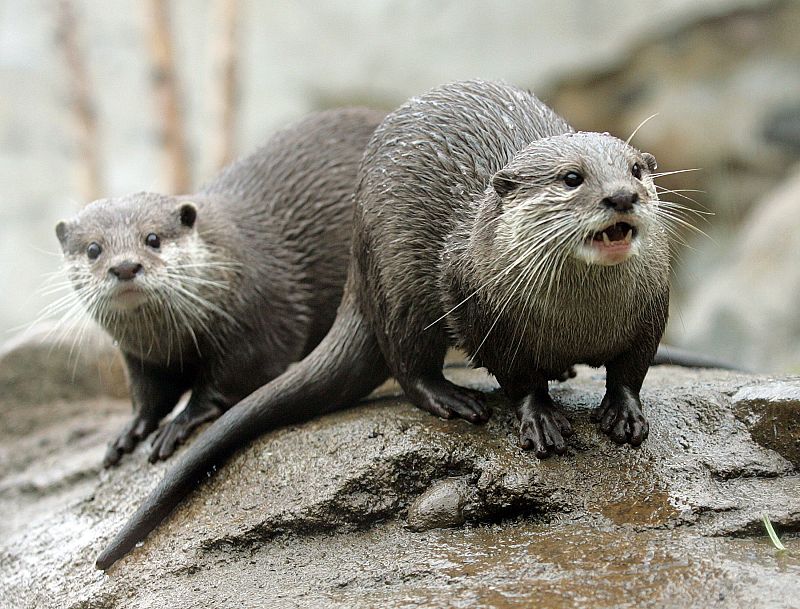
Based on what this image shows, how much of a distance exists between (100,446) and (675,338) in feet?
13.0

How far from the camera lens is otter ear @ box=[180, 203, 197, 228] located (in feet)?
10.4

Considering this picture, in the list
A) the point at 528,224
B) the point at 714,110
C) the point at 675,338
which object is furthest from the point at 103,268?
the point at 714,110

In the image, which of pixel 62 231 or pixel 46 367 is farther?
pixel 46 367

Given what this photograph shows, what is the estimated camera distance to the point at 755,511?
222 cm

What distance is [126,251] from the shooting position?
10.0ft

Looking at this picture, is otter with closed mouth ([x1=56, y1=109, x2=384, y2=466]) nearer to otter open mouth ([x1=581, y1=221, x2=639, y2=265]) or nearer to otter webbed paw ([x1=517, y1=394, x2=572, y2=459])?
otter webbed paw ([x1=517, y1=394, x2=572, y2=459])

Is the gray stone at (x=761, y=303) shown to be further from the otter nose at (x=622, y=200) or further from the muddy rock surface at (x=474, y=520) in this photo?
the otter nose at (x=622, y=200)

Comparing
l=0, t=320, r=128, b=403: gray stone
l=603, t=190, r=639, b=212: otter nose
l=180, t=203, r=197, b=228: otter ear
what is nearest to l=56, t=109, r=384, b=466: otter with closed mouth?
l=180, t=203, r=197, b=228: otter ear

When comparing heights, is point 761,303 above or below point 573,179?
below

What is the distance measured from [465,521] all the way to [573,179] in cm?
85

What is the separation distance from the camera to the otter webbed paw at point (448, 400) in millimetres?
2596

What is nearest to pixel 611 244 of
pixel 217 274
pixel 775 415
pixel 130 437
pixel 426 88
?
pixel 775 415

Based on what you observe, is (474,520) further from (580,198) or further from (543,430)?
(580,198)

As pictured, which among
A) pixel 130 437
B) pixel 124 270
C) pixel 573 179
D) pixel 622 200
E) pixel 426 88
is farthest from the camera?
pixel 426 88
